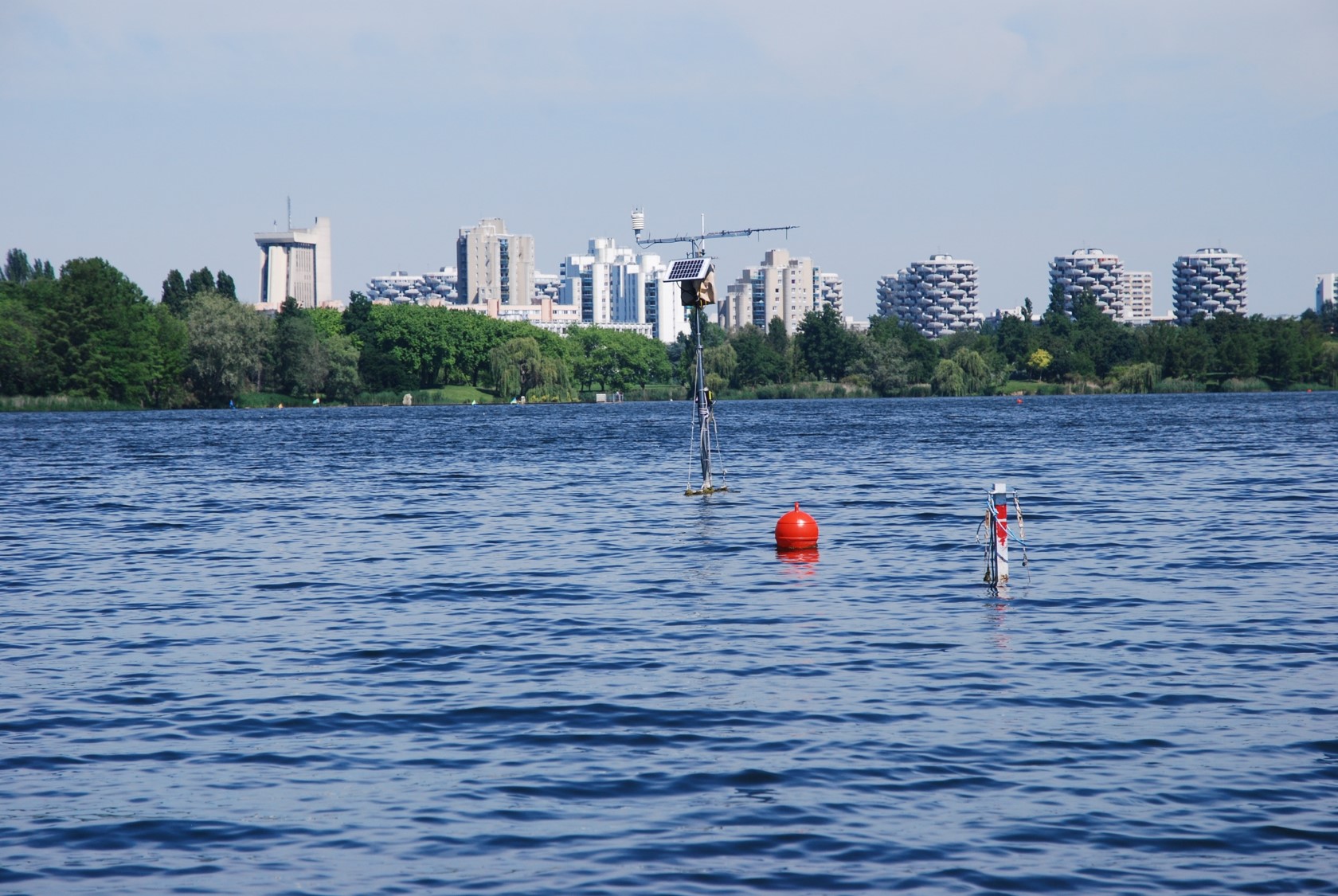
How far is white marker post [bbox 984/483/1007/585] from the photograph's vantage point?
24.5 m

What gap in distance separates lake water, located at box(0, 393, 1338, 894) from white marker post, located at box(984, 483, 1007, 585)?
40 centimetres

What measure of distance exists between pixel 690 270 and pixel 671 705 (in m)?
29.1

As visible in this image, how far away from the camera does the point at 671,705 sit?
56.7ft

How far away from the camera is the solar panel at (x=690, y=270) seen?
44625 millimetres

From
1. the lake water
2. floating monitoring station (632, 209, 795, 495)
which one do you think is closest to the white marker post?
the lake water

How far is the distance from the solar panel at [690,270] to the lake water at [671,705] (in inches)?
304

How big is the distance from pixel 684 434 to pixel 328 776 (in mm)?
91839

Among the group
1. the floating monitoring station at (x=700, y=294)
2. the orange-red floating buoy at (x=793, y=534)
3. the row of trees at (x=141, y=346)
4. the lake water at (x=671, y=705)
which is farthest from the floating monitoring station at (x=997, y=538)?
the row of trees at (x=141, y=346)

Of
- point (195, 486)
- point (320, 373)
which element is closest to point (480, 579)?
point (195, 486)

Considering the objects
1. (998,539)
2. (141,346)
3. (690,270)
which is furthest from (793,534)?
(141,346)

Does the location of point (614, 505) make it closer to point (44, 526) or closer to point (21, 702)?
point (44, 526)

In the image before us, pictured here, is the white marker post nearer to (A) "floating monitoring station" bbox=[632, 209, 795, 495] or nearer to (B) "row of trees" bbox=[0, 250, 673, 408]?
(A) "floating monitoring station" bbox=[632, 209, 795, 495]

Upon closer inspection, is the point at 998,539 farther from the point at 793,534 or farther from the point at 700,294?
the point at 700,294

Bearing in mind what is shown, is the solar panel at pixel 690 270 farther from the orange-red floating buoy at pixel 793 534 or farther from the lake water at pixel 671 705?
the orange-red floating buoy at pixel 793 534
